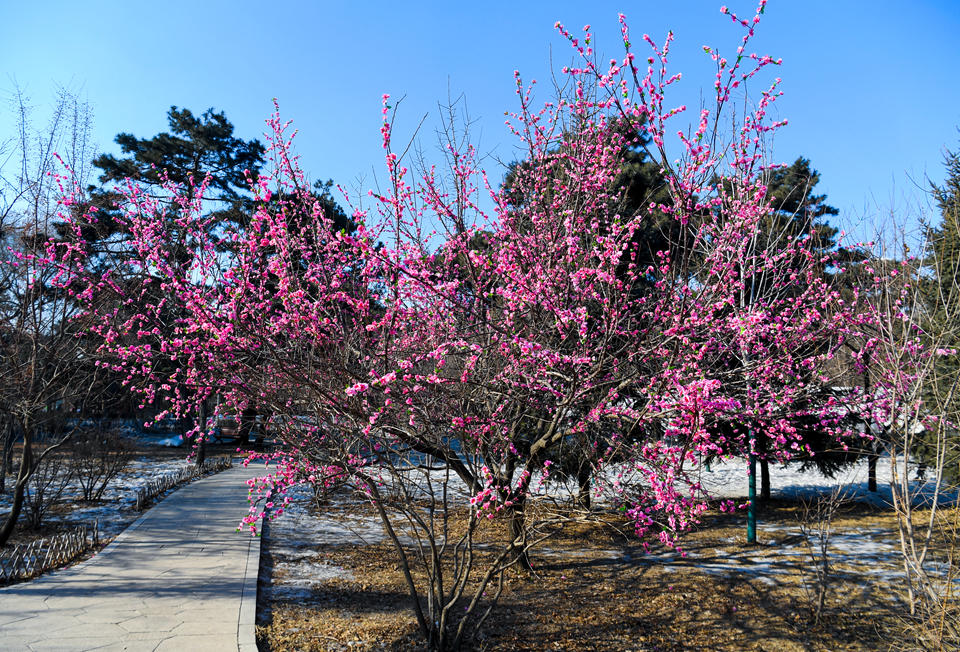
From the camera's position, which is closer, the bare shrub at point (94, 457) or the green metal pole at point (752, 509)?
the green metal pole at point (752, 509)

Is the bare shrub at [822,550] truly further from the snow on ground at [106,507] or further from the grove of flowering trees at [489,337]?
the snow on ground at [106,507]

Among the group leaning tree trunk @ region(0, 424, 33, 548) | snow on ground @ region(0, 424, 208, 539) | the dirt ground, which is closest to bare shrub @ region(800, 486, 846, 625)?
the dirt ground

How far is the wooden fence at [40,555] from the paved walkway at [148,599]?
256 millimetres

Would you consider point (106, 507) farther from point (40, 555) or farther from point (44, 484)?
point (40, 555)

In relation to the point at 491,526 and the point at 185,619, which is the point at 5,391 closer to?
the point at 185,619

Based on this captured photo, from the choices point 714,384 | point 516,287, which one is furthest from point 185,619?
point 714,384

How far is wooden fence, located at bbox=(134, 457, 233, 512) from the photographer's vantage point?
1152 cm

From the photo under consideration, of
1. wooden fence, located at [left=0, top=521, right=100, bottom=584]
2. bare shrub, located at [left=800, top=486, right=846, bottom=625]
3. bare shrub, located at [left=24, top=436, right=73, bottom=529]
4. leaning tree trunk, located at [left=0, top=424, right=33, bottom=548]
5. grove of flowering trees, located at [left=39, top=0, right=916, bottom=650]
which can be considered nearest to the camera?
grove of flowering trees, located at [left=39, top=0, right=916, bottom=650]

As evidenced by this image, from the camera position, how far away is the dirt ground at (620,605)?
5.62m

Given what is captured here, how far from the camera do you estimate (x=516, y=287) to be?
4945 millimetres

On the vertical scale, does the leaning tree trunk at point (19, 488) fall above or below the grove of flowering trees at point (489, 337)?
below

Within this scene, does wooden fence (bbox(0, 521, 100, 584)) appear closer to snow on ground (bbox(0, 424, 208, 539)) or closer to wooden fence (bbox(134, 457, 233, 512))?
snow on ground (bbox(0, 424, 208, 539))

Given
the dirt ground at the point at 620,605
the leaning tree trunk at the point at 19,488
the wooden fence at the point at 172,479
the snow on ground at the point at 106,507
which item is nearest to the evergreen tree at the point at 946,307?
the dirt ground at the point at 620,605

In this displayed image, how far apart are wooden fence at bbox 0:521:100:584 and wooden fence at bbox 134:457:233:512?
3.59 m
